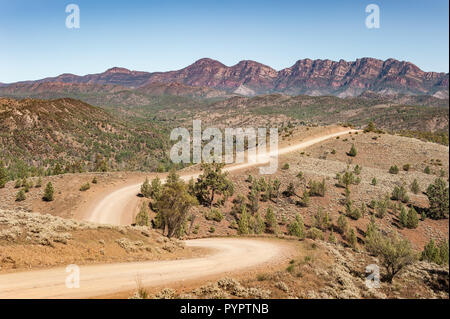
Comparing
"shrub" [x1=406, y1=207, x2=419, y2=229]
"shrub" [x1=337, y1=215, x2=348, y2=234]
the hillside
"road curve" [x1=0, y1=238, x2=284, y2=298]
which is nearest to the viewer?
"road curve" [x1=0, y1=238, x2=284, y2=298]

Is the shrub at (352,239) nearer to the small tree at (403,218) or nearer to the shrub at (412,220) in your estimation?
the small tree at (403,218)

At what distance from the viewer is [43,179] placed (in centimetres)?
4006

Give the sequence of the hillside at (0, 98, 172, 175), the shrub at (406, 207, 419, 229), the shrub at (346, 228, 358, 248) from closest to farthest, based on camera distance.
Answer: the shrub at (346, 228, 358, 248)
the shrub at (406, 207, 419, 229)
the hillside at (0, 98, 172, 175)

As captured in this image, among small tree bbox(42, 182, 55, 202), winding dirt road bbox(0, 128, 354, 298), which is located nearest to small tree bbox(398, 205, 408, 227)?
winding dirt road bbox(0, 128, 354, 298)

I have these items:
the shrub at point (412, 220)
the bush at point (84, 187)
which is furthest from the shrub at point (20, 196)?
the shrub at point (412, 220)

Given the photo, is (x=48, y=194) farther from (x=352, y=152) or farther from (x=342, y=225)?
(x=352, y=152)

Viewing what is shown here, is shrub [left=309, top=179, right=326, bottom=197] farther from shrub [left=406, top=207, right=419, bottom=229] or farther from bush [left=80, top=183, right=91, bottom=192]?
bush [left=80, top=183, right=91, bottom=192]

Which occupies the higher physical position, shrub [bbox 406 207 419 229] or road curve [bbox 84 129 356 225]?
road curve [bbox 84 129 356 225]

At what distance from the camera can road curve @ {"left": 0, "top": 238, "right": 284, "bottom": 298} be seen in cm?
994

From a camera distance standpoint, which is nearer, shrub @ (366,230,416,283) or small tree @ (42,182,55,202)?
shrub @ (366,230,416,283)

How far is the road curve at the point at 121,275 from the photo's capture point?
9.94 m

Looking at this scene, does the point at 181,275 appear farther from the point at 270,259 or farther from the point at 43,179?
the point at 43,179

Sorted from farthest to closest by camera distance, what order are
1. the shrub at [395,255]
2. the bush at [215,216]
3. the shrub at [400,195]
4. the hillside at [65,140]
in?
the hillside at [65,140], the shrub at [400,195], the bush at [215,216], the shrub at [395,255]
